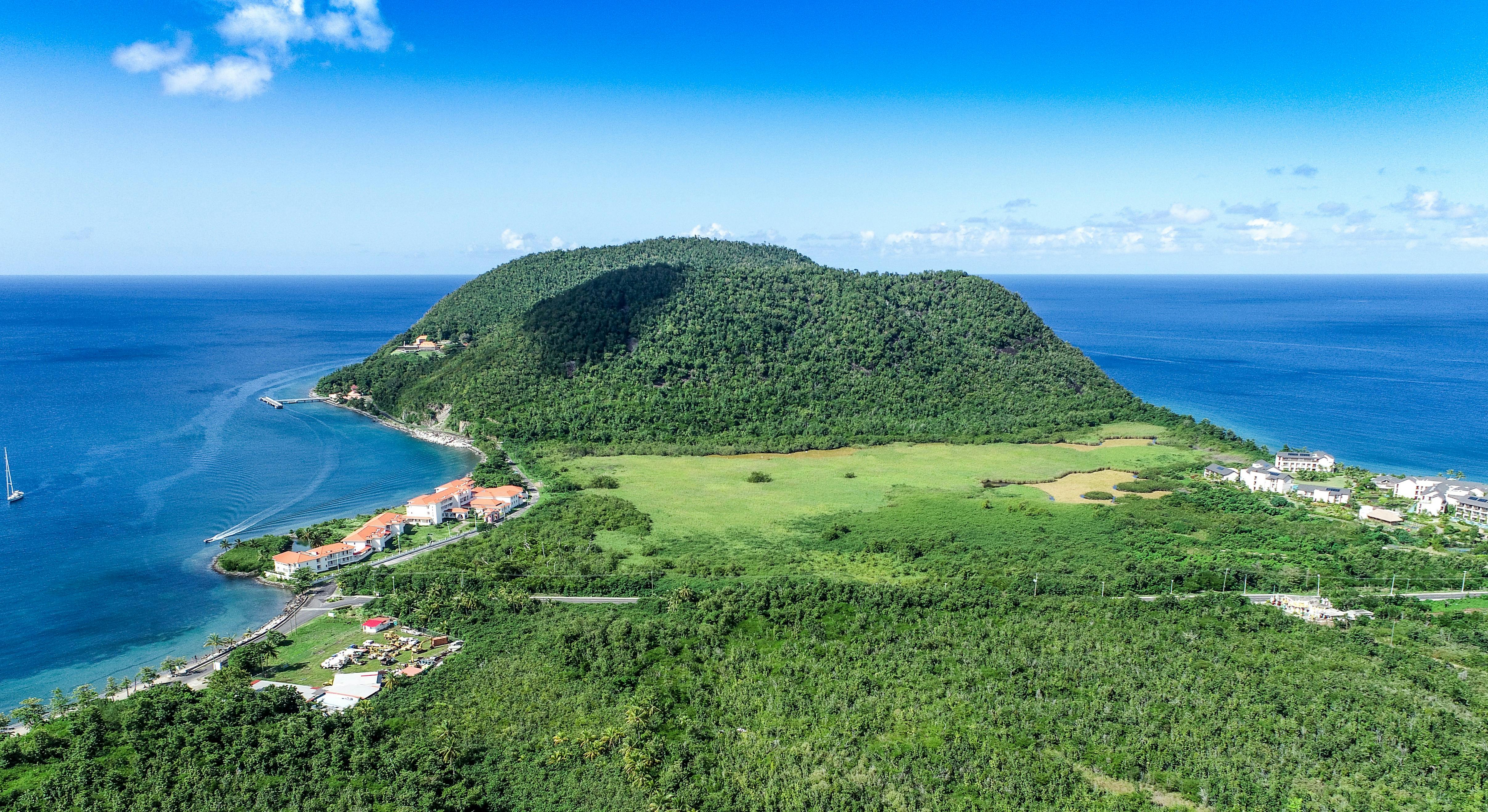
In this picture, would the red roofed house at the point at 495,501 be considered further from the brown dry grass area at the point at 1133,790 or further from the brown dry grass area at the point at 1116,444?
the brown dry grass area at the point at 1116,444

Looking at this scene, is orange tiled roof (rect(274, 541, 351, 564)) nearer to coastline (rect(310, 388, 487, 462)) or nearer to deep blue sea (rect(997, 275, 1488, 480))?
coastline (rect(310, 388, 487, 462))

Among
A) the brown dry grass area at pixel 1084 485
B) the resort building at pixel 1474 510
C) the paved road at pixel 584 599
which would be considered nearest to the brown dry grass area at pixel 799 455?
the brown dry grass area at pixel 1084 485

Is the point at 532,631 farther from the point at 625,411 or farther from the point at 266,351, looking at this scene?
the point at 266,351

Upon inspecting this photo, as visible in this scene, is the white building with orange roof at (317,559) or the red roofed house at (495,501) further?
the red roofed house at (495,501)

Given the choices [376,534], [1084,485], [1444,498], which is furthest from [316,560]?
[1444,498]

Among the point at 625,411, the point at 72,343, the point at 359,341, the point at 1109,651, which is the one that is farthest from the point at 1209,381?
the point at 72,343
